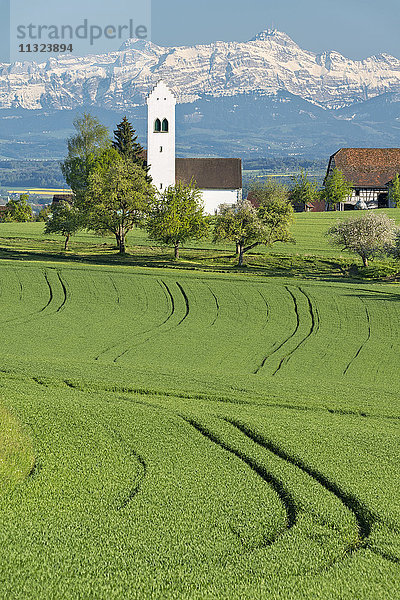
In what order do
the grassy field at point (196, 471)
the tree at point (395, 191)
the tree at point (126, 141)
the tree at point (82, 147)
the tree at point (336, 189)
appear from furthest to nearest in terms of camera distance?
the tree at point (336, 189)
the tree at point (395, 191)
the tree at point (126, 141)
the tree at point (82, 147)
the grassy field at point (196, 471)

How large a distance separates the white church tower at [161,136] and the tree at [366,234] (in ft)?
168

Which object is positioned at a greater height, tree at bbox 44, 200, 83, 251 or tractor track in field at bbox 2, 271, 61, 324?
tree at bbox 44, 200, 83, 251

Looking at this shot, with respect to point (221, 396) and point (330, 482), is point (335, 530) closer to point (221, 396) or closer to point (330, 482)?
point (330, 482)

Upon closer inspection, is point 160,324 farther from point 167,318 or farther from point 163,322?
point 167,318

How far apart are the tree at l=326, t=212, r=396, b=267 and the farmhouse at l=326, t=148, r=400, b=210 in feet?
180

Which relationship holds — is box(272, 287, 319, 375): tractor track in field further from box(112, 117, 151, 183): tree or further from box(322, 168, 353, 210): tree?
box(322, 168, 353, 210): tree

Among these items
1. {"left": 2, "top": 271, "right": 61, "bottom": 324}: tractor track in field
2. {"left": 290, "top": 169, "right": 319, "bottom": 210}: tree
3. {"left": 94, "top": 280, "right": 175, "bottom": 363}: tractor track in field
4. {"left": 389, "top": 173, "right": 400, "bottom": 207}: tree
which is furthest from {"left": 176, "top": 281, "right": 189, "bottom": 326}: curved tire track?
{"left": 389, "top": 173, "right": 400, "bottom": 207}: tree

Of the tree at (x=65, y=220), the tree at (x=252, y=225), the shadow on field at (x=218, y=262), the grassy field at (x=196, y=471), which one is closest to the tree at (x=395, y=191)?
the shadow on field at (x=218, y=262)

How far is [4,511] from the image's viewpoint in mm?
10742

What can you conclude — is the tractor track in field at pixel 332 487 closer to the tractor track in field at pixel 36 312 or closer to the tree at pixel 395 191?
the tractor track in field at pixel 36 312

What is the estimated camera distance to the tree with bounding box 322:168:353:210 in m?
105

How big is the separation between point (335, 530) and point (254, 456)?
324cm

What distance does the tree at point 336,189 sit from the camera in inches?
4134

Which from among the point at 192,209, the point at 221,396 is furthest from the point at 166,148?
the point at 221,396
